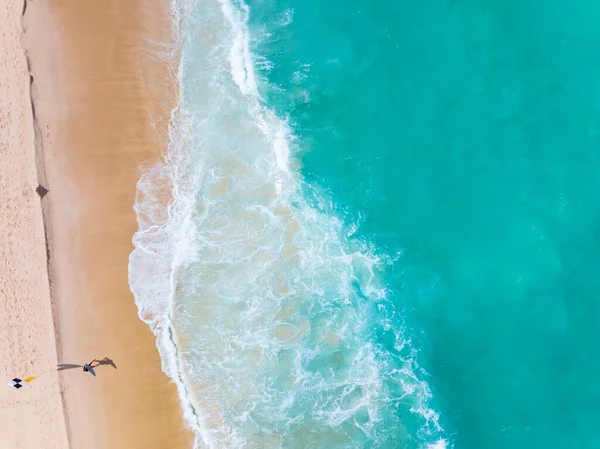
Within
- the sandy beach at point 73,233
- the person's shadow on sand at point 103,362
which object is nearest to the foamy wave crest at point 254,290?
the sandy beach at point 73,233

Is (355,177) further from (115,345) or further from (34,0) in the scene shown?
(34,0)

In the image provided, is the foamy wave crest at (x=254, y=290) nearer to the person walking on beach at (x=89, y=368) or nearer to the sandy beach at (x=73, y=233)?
the sandy beach at (x=73, y=233)

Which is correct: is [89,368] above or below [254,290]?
below

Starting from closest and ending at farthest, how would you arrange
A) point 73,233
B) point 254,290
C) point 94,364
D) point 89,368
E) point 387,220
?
point 89,368
point 94,364
point 73,233
point 254,290
point 387,220

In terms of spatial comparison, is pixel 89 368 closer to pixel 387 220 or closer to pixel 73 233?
pixel 73 233

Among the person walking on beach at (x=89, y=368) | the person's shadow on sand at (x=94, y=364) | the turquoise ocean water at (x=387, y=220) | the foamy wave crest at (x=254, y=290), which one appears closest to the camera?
the person walking on beach at (x=89, y=368)

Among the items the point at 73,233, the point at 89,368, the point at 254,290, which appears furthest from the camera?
the point at 254,290

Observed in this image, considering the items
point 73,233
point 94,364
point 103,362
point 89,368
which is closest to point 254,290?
point 103,362
